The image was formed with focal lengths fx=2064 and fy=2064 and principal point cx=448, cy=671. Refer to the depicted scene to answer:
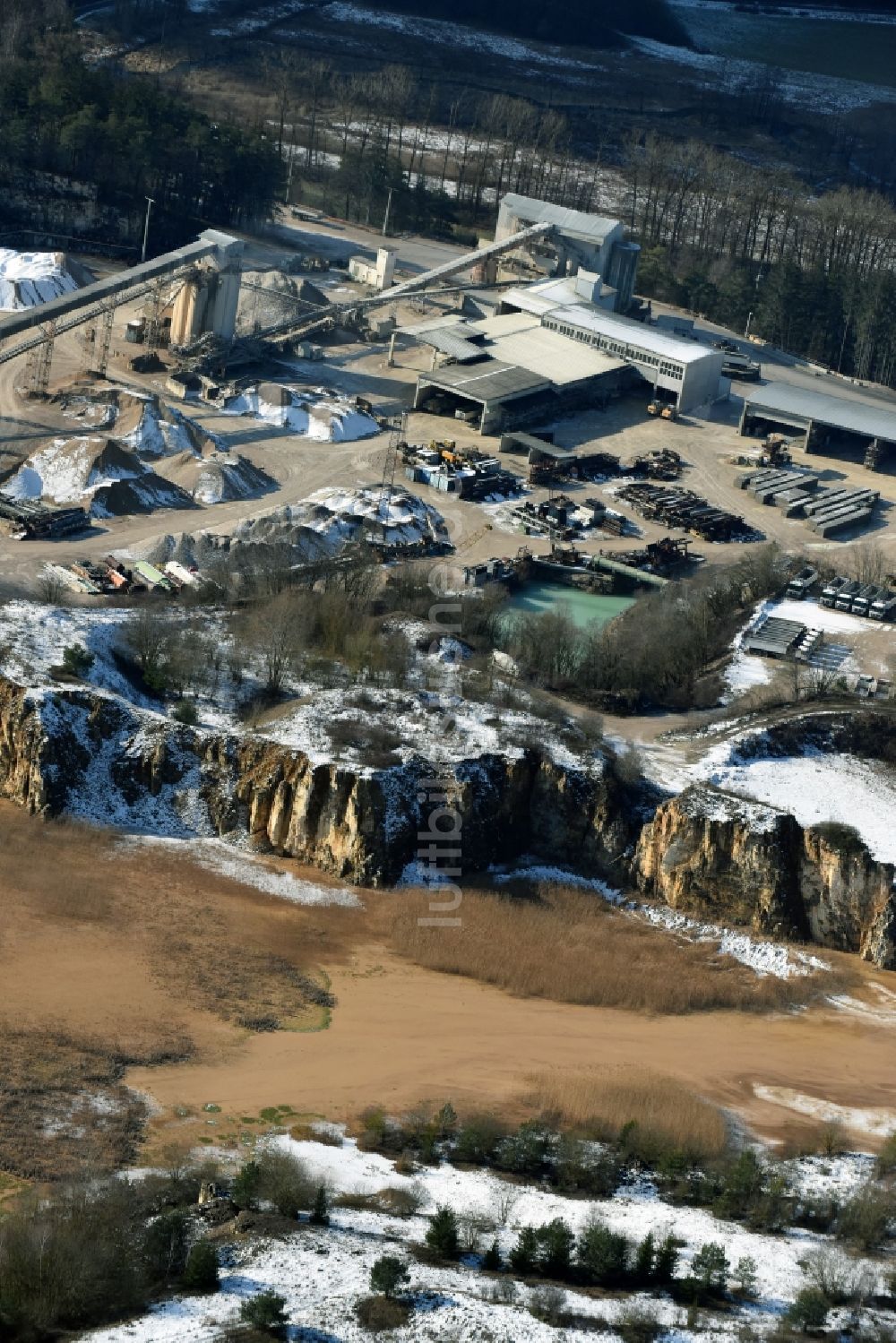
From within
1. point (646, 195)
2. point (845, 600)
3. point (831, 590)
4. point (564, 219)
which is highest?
point (646, 195)

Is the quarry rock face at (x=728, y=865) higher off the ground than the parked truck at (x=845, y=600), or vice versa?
the parked truck at (x=845, y=600)

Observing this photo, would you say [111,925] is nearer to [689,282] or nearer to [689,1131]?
[689,1131]

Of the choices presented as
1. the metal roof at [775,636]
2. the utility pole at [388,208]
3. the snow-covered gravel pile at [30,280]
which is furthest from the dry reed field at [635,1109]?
the utility pole at [388,208]

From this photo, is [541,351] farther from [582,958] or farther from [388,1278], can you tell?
[388,1278]

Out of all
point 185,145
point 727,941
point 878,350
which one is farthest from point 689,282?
point 727,941

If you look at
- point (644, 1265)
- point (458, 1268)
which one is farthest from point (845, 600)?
point (458, 1268)

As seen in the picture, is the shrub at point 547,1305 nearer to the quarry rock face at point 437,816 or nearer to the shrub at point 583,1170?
the shrub at point 583,1170
